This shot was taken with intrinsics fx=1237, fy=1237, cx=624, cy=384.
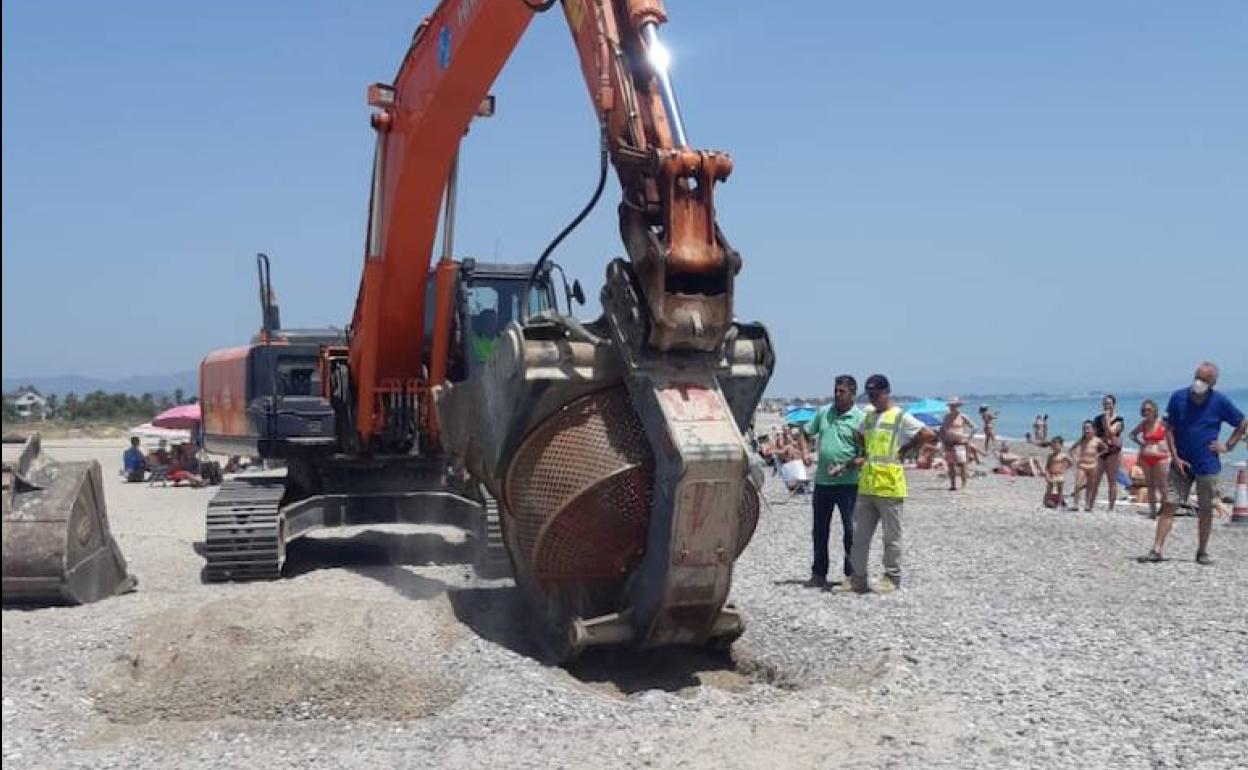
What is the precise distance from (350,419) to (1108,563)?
22.8ft

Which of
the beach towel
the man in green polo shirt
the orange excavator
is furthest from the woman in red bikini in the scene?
the orange excavator

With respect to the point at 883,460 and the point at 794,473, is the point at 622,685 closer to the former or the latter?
the point at 883,460

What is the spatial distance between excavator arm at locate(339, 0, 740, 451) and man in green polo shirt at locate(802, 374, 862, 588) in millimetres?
3191

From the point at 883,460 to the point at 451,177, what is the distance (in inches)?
156

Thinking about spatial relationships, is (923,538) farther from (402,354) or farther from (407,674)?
(407,674)

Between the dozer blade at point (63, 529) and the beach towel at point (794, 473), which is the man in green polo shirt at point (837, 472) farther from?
the beach towel at point (794, 473)

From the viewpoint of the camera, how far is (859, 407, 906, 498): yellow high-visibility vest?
9.31 meters

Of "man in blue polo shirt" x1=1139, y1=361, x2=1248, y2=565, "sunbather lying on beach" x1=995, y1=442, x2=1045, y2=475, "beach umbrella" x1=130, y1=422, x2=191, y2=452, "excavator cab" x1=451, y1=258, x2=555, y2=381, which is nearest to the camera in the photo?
"excavator cab" x1=451, y1=258, x2=555, y2=381

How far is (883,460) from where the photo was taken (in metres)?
9.36

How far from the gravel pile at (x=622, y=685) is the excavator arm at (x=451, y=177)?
1905mm

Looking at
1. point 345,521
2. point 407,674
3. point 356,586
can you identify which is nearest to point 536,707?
point 407,674

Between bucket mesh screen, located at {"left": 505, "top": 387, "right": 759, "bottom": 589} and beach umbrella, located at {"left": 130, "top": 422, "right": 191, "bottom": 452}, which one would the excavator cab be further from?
beach umbrella, located at {"left": 130, "top": 422, "right": 191, "bottom": 452}

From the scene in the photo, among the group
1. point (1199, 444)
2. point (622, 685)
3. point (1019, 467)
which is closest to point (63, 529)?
point (622, 685)

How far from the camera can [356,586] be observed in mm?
9133
